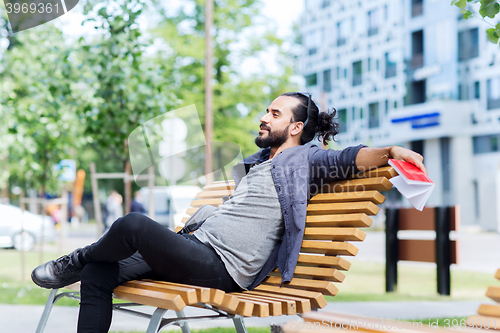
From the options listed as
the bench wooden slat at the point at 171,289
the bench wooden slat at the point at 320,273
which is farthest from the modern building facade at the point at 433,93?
the bench wooden slat at the point at 171,289

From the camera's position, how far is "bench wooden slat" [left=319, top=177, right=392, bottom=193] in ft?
8.94

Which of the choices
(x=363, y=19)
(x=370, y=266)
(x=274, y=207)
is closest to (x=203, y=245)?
(x=274, y=207)

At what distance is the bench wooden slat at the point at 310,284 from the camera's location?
260cm

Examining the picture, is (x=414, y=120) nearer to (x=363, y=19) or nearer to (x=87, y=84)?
(x=363, y=19)

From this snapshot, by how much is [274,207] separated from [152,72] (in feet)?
14.1

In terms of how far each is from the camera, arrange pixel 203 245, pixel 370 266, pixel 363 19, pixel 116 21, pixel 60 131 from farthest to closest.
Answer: pixel 363 19, pixel 370 266, pixel 60 131, pixel 116 21, pixel 203 245

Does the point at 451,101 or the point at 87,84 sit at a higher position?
the point at 451,101

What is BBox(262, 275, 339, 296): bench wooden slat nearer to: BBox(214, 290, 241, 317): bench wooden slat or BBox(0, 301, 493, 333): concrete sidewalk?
BBox(214, 290, 241, 317): bench wooden slat

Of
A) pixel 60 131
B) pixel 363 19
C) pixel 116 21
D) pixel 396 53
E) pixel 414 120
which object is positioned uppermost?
pixel 363 19

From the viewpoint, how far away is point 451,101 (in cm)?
2905

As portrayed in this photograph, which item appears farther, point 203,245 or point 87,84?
point 87,84

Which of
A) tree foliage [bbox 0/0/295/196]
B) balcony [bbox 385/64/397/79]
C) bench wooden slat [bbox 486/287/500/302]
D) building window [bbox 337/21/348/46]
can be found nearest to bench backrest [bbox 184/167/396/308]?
bench wooden slat [bbox 486/287/500/302]

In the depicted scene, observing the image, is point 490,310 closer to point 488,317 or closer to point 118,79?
point 488,317

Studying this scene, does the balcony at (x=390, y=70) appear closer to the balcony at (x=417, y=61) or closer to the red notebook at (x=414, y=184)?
the balcony at (x=417, y=61)
